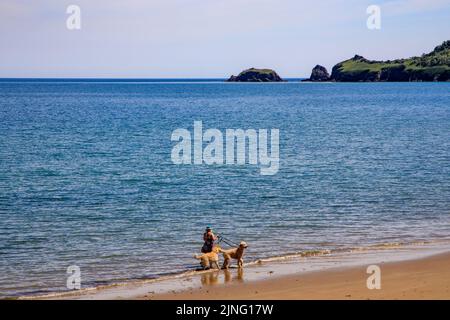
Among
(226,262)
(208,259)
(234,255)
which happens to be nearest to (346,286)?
(234,255)

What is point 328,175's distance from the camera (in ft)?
176

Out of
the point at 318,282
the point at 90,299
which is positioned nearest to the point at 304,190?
the point at 318,282

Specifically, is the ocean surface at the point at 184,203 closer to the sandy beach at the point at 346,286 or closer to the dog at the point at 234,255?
the dog at the point at 234,255

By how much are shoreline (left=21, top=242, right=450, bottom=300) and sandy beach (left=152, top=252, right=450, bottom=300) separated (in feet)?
0.13

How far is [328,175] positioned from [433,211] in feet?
50.2

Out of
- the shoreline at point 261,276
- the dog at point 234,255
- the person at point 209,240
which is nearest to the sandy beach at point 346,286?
the shoreline at point 261,276

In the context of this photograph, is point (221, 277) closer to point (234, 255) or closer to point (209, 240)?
point (234, 255)

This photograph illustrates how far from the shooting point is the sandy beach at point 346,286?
21797 mm

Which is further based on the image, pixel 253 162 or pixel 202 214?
pixel 253 162

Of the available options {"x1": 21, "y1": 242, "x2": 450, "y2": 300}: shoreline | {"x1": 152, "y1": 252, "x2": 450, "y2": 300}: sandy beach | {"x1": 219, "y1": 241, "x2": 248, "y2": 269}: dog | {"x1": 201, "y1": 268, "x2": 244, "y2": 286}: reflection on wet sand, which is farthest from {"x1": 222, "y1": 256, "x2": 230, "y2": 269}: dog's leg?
{"x1": 152, "y1": 252, "x2": 450, "y2": 300}: sandy beach

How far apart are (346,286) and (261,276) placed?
386 centimetres

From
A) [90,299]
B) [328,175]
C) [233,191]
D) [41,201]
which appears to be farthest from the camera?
[328,175]

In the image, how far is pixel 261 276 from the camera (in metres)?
25.6
